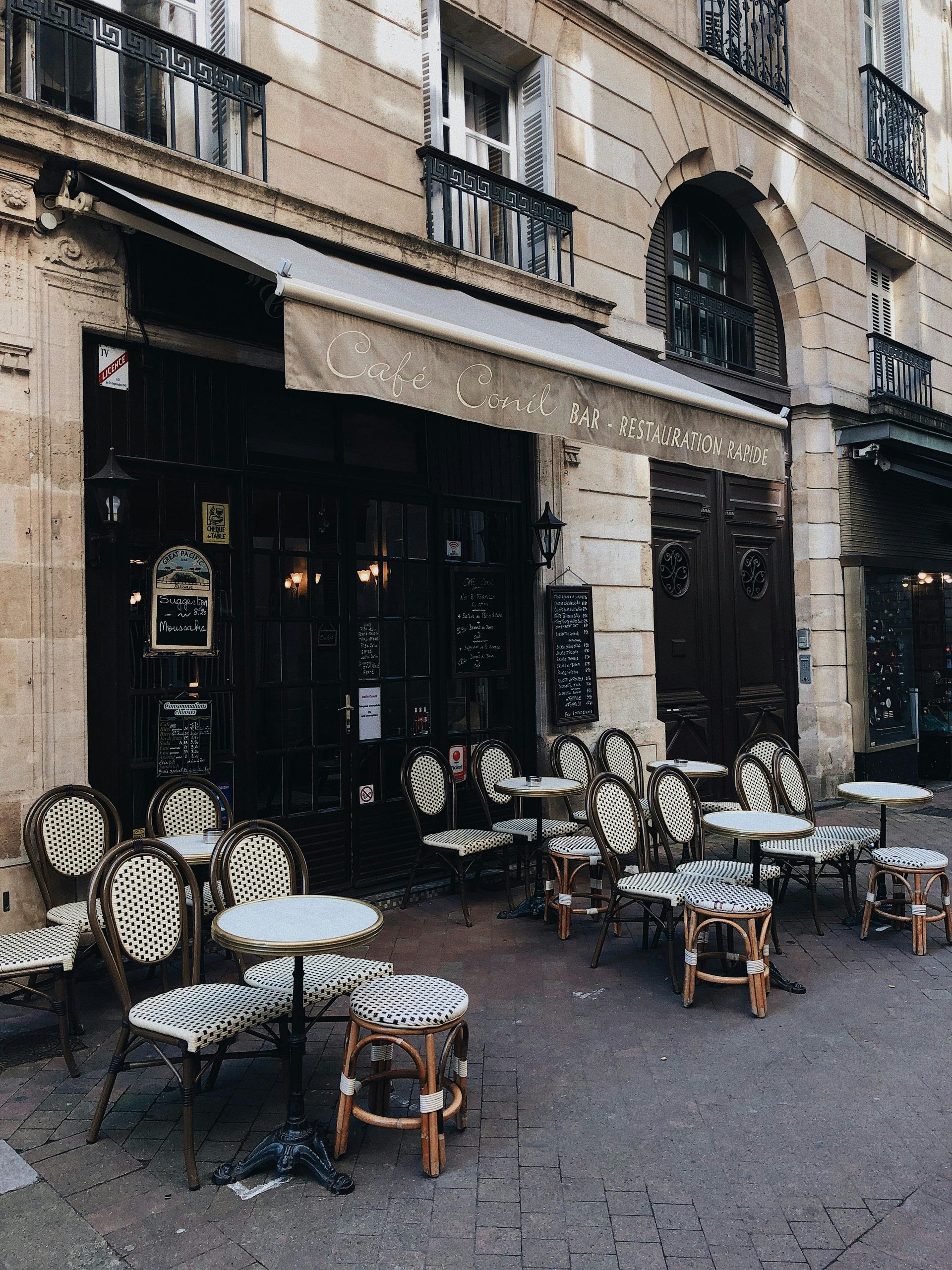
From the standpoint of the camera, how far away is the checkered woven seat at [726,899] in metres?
4.84

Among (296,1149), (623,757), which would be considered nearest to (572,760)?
(623,757)

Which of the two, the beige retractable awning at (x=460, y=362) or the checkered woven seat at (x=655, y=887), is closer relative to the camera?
the beige retractable awning at (x=460, y=362)

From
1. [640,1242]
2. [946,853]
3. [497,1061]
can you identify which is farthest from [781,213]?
[640,1242]

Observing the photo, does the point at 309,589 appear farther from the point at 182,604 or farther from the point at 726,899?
the point at 726,899

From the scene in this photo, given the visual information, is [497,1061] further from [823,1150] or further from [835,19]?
[835,19]

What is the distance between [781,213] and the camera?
1101 centimetres

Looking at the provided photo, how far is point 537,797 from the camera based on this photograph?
646 cm

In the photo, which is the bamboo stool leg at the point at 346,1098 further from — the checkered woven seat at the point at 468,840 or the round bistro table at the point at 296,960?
the checkered woven seat at the point at 468,840

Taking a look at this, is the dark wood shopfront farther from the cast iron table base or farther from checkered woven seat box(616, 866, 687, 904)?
the cast iron table base

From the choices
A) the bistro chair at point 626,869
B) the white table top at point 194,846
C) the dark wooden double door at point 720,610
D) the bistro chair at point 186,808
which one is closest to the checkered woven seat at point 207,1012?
the white table top at point 194,846

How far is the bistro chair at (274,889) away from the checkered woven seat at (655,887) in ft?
5.33

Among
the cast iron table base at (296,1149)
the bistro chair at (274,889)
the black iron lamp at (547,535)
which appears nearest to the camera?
the cast iron table base at (296,1149)

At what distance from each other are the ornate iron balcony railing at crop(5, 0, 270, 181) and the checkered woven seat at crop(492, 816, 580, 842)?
183 inches

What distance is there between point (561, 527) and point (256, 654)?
9.75 ft
